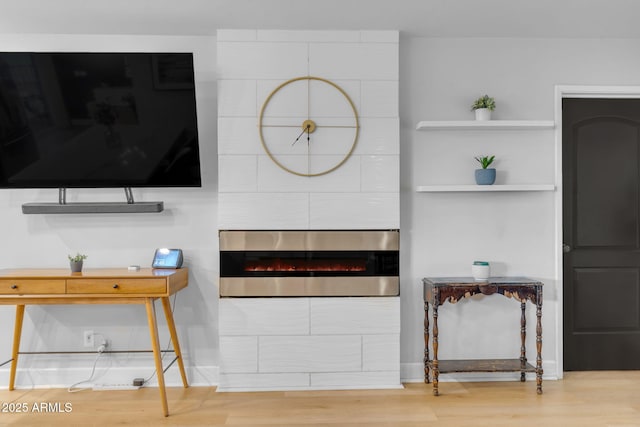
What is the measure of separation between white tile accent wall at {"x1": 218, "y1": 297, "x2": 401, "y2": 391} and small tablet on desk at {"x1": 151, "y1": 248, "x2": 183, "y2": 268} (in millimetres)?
388

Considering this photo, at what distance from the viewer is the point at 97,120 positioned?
125 inches

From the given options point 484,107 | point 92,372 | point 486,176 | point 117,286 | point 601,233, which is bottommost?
point 92,372

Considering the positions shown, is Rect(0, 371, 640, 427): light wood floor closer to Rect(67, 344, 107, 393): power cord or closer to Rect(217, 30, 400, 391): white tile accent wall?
Rect(67, 344, 107, 393): power cord

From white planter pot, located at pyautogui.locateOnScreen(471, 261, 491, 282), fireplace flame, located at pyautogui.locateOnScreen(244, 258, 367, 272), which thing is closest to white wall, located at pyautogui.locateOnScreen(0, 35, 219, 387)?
fireplace flame, located at pyautogui.locateOnScreen(244, 258, 367, 272)

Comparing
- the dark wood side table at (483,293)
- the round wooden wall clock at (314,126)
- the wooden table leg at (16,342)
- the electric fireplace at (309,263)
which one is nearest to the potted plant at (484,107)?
the round wooden wall clock at (314,126)

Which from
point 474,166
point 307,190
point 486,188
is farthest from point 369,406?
point 474,166

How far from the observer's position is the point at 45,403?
3.16 m

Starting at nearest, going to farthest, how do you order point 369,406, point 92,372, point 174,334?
point 369,406, point 174,334, point 92,372

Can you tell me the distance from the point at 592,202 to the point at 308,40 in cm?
219

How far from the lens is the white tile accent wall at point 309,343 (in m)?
3.39

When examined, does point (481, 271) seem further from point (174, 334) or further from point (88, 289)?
point (88, 289)

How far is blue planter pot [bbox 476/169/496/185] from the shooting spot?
3417mm

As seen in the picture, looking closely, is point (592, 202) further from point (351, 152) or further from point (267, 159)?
point (267, 159)

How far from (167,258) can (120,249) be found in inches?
13.3
